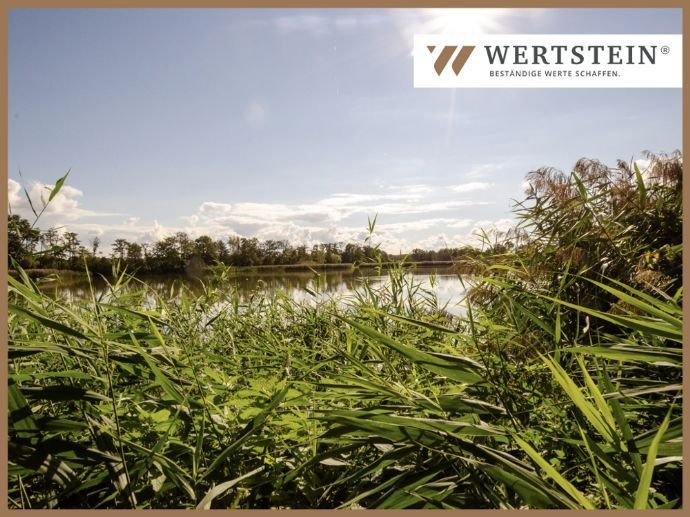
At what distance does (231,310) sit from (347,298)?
1.10 m

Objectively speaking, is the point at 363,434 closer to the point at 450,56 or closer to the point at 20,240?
the point at 20,240

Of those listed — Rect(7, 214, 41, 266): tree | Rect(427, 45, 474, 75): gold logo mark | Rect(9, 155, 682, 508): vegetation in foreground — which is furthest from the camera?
Rect(427, 45, 474, 75): gold logo mark

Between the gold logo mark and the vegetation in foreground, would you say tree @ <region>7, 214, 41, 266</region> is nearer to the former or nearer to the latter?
the vegetation in foreground

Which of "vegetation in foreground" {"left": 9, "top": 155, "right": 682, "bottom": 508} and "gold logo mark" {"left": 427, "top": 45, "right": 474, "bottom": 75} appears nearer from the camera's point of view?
"vegetation in foreground" {"left": 9, "top": 155, "right": 682, "bottom": 508}

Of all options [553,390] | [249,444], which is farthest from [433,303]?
[249,444]

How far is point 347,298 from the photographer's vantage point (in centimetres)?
256

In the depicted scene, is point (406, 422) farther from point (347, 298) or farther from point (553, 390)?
point (347, 298)

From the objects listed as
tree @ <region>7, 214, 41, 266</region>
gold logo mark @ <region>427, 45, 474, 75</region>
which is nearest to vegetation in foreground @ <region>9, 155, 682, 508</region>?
tree @ <region>7, 214, 41, 266</region>

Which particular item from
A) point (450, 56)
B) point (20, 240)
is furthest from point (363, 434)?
point (450, 56)

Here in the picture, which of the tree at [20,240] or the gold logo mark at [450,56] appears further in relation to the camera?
the gold logo mark at [450,56]

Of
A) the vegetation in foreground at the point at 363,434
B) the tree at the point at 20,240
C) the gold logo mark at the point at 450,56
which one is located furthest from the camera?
the gold logo mark at the point at 450,56

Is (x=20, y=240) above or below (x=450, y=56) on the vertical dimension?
below

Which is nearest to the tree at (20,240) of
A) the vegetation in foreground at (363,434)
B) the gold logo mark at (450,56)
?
the vegetation in foreground at (363,434)

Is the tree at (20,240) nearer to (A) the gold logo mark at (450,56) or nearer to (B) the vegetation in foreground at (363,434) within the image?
(B) the vegetation in foreground at (363,434)
